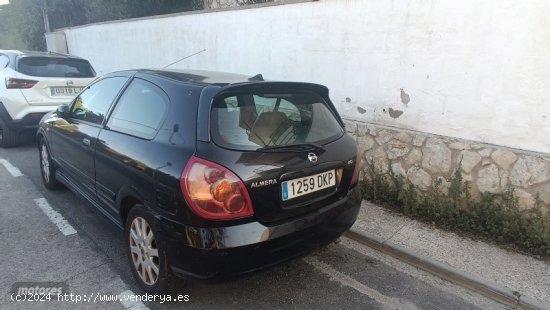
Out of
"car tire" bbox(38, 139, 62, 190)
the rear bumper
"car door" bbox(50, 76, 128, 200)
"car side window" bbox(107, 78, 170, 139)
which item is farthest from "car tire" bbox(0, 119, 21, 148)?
the rear bumper

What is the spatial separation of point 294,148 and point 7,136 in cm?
626

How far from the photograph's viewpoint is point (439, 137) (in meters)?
4.05

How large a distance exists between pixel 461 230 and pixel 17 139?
715cm

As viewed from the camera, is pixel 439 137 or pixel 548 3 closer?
pixel 548 3

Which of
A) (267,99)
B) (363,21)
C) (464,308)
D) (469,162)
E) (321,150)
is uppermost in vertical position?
(363,21)

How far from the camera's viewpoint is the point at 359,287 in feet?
9.56

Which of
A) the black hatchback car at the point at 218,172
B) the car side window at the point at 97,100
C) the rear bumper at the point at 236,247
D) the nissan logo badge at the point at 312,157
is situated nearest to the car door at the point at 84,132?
the car side window at the point at 97,100

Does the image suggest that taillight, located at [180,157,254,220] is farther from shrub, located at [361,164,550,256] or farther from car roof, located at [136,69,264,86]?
shrub, located at [361,164,550,256]

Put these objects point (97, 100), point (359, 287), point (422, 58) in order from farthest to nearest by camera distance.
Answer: point (422, 58) < point (97, 100) < point (359, 287)

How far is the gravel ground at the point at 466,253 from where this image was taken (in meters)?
2.93

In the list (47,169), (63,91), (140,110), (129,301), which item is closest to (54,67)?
(63,91)

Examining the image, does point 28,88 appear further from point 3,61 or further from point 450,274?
point 450,274

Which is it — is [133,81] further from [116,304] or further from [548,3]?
[548,3]

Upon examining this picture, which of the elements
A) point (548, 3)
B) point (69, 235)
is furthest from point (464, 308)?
point (69, 235)
